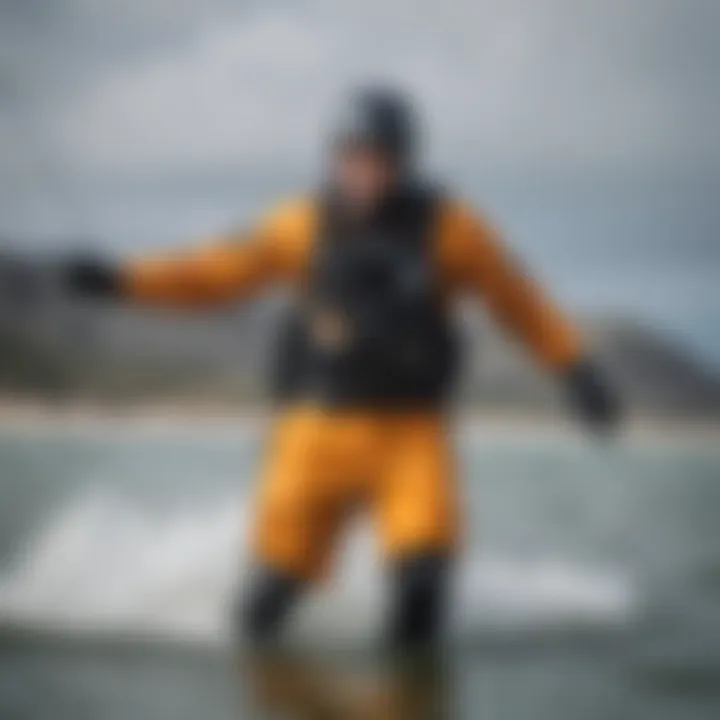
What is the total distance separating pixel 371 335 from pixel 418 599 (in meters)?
0.17

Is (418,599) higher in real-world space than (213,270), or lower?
lower

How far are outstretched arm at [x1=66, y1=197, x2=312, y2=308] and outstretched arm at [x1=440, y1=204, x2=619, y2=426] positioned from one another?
96 mm

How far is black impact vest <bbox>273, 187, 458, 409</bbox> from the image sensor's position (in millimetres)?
859

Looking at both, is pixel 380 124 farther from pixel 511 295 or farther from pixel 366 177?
pixel 511 295

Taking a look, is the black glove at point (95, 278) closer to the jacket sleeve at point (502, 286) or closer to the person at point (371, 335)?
the person at point (371, 335)

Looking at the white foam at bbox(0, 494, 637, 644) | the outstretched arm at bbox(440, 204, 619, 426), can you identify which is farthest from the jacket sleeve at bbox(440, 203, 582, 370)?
the white foam at bbox(0, 494, 637, 644)

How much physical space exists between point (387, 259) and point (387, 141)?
75mm

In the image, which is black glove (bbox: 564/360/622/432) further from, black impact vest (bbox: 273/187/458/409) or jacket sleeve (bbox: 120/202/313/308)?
jacket sleeve (bbox: 120/202/313/308)

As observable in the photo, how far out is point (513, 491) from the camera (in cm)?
87

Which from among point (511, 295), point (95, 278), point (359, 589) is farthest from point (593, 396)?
point (95, 278)

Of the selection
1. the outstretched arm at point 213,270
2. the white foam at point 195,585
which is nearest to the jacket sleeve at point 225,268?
the outstretched arm at point 213,270

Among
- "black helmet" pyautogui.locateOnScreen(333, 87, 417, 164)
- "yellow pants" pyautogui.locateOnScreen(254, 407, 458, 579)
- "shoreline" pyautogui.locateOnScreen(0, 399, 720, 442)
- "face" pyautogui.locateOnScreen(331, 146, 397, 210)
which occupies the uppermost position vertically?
"black helmet" pyautogui.locateOnScreen(333, 87, 417, 164)

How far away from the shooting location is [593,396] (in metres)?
0.88

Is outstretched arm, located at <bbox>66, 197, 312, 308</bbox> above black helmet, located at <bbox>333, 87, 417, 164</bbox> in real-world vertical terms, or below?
below
